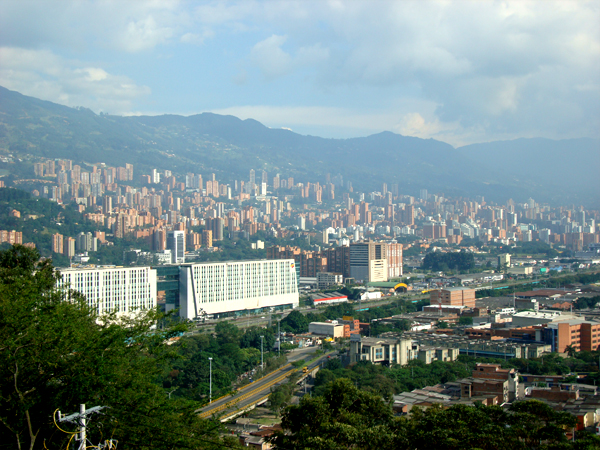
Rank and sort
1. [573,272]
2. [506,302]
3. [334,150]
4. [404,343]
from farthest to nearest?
1. [334,150]
2. [573,272]
3. [506,302]
4. [404,343]

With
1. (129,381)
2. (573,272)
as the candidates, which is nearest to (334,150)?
(573,272)

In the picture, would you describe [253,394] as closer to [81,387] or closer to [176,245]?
[81,387]

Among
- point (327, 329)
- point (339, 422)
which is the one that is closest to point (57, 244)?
point (327, 329)

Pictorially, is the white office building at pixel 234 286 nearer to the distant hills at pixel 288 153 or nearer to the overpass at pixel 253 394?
the overpass at pixel 253 394

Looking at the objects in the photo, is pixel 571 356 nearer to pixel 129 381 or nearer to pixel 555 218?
pixel 129 381

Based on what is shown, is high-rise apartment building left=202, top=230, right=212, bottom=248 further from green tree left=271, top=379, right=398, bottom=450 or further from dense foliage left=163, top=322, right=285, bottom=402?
green tree left=271, top=379, right=398, bottom=450

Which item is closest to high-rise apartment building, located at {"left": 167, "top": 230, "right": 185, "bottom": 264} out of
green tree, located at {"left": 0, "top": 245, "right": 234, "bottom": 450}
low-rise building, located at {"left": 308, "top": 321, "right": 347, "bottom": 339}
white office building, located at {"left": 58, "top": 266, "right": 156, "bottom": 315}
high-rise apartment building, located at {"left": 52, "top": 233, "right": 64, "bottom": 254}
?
high-rise apartment building, located at {"left": 52, "top": 233, "right": 64, "bottom": 254}
